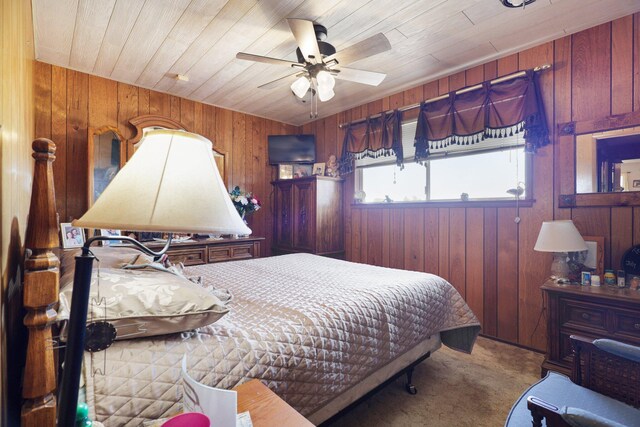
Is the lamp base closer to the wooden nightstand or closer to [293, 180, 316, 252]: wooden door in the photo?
the wooden nightstand

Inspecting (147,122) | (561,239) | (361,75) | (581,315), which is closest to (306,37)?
(361,75)

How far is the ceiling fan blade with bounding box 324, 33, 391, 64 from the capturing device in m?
1.84

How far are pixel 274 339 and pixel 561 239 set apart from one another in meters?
2.08

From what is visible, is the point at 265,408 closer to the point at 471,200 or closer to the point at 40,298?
the point at 40,298

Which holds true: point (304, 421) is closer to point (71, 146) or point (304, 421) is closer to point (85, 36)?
point (85, 36)

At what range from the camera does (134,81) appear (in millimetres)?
3207

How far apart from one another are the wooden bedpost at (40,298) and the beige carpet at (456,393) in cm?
124

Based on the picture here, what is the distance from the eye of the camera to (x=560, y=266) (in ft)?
7.27

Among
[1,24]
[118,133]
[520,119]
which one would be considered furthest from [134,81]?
[520,119]

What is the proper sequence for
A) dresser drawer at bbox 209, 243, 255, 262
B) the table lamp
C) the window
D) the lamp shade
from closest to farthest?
1. the table lamp
2. the lamp shade
3. the window
4. dresser drawer at bbox 209, 243, 255, 262

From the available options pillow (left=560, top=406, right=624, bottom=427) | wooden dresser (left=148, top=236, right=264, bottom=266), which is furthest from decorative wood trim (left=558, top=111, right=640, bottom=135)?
wooden dresser (left=148, top=236, right=264, bottom=266)

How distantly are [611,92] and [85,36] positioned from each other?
4.12 meters

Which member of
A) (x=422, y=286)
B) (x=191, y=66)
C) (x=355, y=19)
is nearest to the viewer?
(x=422, y=286)

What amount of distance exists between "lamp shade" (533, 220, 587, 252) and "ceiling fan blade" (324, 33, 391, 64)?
1.70m
